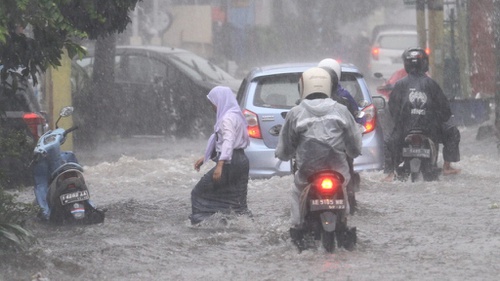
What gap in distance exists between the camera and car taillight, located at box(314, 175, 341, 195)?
28.7 ft

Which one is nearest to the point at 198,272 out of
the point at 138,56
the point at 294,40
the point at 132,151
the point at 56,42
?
the point at 56,42

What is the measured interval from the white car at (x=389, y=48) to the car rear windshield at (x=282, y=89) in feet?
81.3

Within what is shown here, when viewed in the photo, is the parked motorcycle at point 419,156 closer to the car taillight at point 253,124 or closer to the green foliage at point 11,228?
the car taillight at point 253,124

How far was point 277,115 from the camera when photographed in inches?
535

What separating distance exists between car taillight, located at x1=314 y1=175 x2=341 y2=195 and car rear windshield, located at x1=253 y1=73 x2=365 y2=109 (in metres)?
4.92

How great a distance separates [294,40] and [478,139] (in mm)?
28807

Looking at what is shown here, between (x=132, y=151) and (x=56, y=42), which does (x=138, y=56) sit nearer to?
(x=132, y=151)

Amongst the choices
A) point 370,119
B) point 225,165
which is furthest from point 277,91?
point 225,165

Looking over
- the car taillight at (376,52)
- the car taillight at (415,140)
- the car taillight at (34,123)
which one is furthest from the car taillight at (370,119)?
the car taillight at (376,52)

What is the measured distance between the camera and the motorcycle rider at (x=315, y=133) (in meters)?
8.94

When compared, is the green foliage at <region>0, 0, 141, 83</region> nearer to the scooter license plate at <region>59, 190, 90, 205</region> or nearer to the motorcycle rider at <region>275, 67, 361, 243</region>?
the scooter license plate at <region>59, 190, 90, 205</region>

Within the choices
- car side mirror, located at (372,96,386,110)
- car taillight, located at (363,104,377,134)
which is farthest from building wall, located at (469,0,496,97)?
car taillight, located at (363,104,377,134)

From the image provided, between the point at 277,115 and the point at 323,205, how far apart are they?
16.1ft

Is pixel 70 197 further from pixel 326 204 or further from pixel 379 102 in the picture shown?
pixel 379 102
